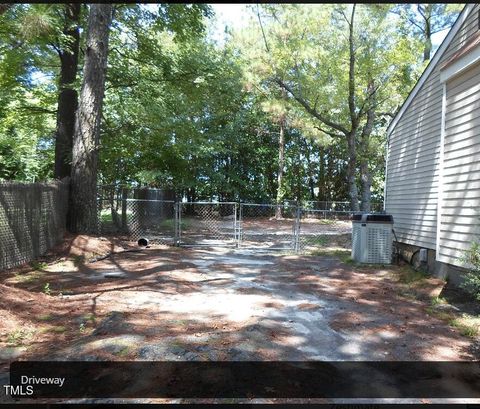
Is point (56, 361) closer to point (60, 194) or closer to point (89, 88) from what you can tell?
point (60, 194)

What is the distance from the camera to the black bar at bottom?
2.87 metres

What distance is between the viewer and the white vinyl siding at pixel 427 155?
21.4 feet

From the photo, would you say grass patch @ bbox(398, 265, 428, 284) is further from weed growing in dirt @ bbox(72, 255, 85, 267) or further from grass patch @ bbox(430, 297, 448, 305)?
weed growing in dirt @ bbox(72, 255, 85, 267)

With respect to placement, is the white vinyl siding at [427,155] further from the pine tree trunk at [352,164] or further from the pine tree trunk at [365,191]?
the pine tree trunk at [365,191]

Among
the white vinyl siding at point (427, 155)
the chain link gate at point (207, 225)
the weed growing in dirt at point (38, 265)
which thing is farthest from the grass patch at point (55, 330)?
the chain link gate at point (207, 225)

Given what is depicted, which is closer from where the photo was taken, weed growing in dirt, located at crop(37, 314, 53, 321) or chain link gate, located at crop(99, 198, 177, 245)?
weed growing in dirt, located at crop(37, 314, 53, 321)

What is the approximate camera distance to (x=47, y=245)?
888cm

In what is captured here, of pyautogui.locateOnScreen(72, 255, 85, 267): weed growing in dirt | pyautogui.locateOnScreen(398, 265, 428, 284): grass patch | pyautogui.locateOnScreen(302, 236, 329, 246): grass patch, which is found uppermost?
pyautogui.locateOnScreen(398, 265, 428, 284): grass patch

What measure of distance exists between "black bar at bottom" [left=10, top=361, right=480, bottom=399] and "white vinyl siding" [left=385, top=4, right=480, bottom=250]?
361 centimetres

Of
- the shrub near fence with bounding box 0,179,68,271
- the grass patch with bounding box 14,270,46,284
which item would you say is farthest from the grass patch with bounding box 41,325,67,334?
the shrub near fence with bounding box 0,179,68,271

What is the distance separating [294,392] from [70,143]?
11222 mm

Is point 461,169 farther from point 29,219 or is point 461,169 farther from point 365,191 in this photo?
point 365,191

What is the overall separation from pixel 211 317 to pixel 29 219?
5083 millimetres

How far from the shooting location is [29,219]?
8078 mm
